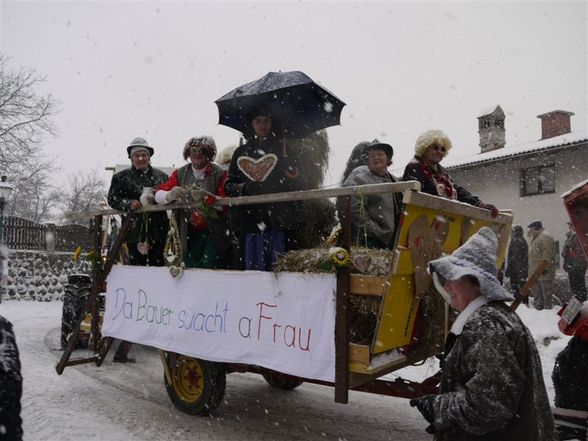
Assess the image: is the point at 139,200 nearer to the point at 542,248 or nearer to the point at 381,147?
the point at 381,147

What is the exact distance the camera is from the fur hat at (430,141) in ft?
16.8

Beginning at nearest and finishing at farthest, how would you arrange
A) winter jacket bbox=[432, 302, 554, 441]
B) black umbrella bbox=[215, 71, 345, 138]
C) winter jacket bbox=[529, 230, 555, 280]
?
winter jacket bbox=[432, 302, 554, 441] < black umbrella bbox=[215, 71, 345, 138] < winter jacket bbox=[529, 230, 555, 280]

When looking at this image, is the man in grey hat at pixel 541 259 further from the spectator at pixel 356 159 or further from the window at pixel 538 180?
the spectator at pixel 356 159

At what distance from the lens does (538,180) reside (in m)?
20.8

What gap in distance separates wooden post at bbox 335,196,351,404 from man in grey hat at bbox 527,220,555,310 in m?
9.89

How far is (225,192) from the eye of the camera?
5.56 meters

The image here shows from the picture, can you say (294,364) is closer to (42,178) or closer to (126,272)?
(126,272)

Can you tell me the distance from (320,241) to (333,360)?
1779 millimetres

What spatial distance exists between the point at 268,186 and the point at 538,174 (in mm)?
18279

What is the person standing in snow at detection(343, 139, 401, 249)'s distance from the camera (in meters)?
4.70

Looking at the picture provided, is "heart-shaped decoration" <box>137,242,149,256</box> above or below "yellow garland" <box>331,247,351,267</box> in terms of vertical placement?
above

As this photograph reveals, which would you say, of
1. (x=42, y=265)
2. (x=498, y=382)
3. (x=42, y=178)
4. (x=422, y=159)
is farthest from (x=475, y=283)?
(x=42, y=178)

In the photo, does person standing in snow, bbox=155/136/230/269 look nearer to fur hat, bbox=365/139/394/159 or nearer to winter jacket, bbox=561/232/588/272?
fur hat, bbox=365/139/394/159

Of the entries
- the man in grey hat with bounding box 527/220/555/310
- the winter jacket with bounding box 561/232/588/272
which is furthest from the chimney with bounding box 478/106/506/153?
the winter jacket with bounding box 561/232/588/272
